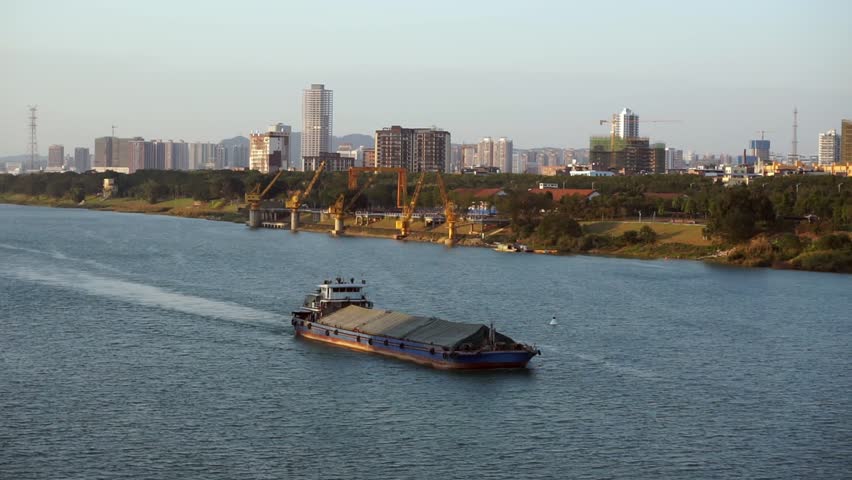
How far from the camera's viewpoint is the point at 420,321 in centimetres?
2720

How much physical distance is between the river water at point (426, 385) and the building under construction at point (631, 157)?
109 metres

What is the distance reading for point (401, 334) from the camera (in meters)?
26.7

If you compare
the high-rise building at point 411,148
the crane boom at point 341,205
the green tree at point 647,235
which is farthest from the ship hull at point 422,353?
the high-rise building at point 411,148

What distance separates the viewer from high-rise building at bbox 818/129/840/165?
16427 cm

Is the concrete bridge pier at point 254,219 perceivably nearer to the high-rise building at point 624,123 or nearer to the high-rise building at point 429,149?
the high-rise building at point 429,149

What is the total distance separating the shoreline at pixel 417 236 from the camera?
5238 cm

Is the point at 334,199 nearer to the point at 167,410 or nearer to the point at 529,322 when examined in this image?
the point at 529,322

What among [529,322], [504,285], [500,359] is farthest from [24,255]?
[500,359]

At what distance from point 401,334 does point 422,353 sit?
3.85 ft

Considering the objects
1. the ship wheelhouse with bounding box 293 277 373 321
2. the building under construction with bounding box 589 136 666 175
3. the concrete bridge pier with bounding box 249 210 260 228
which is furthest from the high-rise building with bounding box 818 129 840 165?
the ship wheelhouse with bounding box 293 277 373 321

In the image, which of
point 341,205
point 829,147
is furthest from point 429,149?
point 341,205

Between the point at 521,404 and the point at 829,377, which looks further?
the point at 829,377

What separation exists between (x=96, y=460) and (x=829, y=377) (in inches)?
584

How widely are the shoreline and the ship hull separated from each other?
25136mm
